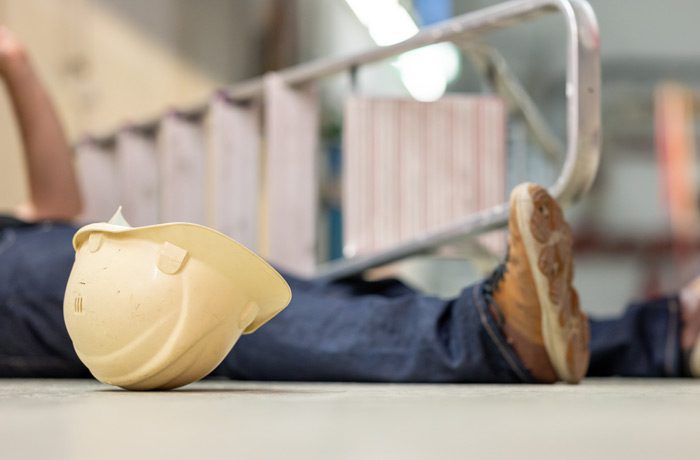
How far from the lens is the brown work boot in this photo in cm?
125

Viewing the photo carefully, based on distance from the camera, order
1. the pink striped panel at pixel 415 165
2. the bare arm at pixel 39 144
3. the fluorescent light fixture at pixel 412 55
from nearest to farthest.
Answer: the pink striped panel at pixel 415 165 < the bare arm at pixel 39 144 < the fluorescent light fixture at pixel 412 55

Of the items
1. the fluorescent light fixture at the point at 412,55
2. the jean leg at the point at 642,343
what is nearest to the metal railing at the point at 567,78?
the jean leg at the point at 642,343

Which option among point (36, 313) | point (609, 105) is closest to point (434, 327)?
point (36, 313)

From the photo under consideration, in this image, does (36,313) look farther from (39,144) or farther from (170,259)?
(39,144)

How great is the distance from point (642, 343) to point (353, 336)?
0.46 meters

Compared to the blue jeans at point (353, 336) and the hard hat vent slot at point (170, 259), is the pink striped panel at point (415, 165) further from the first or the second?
the hard hat vent slot at point (170, 259)

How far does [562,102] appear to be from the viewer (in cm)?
350

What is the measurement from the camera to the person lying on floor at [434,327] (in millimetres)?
1274

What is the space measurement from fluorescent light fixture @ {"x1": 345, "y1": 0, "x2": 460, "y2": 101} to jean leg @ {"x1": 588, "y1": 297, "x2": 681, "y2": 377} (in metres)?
1.87

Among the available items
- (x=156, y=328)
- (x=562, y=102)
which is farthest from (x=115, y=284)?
(x=562, y=102)

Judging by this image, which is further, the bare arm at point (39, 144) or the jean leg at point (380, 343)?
the bare arm at point (39, 144)

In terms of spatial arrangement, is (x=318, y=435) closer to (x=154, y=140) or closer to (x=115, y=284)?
(x=115, y=284)

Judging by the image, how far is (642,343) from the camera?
1566 millimetres

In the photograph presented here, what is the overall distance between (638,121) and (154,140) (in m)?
1.66
